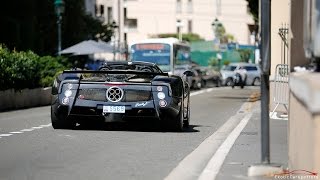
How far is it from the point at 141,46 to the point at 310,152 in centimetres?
3311

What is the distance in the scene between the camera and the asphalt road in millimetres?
9171

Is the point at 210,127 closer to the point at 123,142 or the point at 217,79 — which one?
the point at 123,142

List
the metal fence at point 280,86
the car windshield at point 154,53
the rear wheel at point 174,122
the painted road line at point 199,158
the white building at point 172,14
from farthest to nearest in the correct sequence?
the white building at point 172,14 → the car windshield at point 154,53 → the metal fence at point 280,86 → the rear wheel at point 174,122 → the painted road line at point 199,158

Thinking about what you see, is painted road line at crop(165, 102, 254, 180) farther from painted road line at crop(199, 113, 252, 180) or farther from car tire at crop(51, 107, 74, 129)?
car tire at crop(51, 107, 74, 129)

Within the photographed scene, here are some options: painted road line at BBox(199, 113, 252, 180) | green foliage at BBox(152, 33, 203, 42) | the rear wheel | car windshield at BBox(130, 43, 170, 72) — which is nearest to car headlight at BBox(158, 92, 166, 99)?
the rear wheel

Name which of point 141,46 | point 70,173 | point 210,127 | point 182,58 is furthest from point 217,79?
point 70,173

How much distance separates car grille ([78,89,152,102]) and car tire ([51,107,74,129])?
2.25 ft

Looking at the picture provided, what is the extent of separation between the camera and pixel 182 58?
41688mm

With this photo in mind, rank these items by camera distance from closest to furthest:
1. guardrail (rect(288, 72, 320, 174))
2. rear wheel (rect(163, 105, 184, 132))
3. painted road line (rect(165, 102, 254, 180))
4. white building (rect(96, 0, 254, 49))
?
guardrail (rect(288, 72, 320, 174))
painted road line (rect(165, 102, 254, 180))
rear wheel (rect(163, 105, 184, 132))
white building (rect(96, 0, 254, 49))

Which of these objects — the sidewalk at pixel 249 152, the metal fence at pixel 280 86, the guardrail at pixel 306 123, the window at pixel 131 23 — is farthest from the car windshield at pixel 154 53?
the window at pixel 131 23

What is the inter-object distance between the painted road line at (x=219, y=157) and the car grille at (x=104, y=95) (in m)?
1.84

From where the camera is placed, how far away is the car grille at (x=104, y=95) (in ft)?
46.0

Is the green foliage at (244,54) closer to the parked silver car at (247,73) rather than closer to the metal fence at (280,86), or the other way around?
the parked silver car at (247,73)

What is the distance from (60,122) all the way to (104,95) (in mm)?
1202
